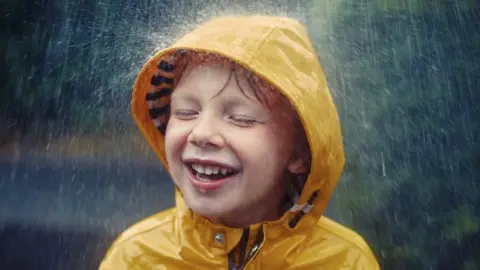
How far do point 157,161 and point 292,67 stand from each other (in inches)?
99.0

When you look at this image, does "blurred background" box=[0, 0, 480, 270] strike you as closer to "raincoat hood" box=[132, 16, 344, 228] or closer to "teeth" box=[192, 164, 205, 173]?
"raincoat hood" box=[132, 16, 344, 228]

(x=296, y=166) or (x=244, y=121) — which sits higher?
(x=244, y=121)

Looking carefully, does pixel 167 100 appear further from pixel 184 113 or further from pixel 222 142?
pixel 222 142

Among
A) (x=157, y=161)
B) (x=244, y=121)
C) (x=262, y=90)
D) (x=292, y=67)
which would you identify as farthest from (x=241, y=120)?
(x=157, y=161)

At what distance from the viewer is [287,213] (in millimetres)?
1649

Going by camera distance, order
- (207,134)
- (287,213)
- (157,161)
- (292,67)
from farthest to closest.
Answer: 1. (157,161)
2. (287,213)
3. (292,67)
4. (207,134)

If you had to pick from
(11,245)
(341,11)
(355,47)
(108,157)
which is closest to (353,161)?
(355,47)

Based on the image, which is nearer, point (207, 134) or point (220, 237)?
point (207, 134)

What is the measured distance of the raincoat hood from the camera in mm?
1469

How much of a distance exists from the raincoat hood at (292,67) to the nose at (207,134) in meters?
0.19

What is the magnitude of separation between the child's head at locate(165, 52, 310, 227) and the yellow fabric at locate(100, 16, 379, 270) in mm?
67

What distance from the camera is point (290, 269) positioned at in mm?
1682

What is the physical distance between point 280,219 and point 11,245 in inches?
95.5

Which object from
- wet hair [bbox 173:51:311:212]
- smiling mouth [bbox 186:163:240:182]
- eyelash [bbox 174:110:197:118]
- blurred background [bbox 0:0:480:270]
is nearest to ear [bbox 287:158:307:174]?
wet hair [bbox 173:51:311:212]
